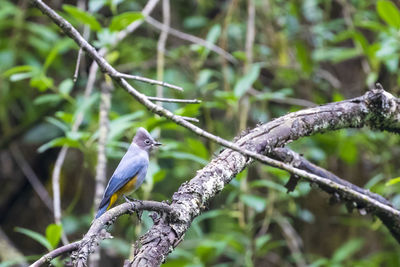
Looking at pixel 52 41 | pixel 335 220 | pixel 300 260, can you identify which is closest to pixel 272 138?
pixel 300 260

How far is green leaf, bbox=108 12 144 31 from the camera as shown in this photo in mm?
3070

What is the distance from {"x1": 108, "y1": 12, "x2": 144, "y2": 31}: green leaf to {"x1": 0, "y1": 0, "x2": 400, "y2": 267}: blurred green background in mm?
624

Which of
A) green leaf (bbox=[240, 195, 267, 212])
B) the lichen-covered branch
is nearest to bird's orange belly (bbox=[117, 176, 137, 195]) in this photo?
the lichen-covered branch

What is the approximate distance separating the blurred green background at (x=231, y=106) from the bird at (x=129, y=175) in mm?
1237

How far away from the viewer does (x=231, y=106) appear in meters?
3.64

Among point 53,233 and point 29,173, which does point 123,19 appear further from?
point 29,173

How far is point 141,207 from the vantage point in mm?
1475

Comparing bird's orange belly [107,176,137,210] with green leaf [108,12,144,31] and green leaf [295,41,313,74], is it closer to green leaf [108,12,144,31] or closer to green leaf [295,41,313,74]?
green leaf [108,12,144,31]

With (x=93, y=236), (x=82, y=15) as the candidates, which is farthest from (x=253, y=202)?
(x=93, y=236)

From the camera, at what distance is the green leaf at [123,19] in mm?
3070

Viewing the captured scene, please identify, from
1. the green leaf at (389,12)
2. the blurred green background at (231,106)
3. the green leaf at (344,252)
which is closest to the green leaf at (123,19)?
the blurred green background at (231,106)

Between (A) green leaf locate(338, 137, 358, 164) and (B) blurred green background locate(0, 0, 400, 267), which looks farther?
(B) blurred green background locate(0, 0, 400, 267)

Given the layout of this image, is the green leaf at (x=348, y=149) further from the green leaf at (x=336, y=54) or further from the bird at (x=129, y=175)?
the bird at (x=129, y=175)

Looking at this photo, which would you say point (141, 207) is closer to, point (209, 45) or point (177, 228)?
point (177, 228)
